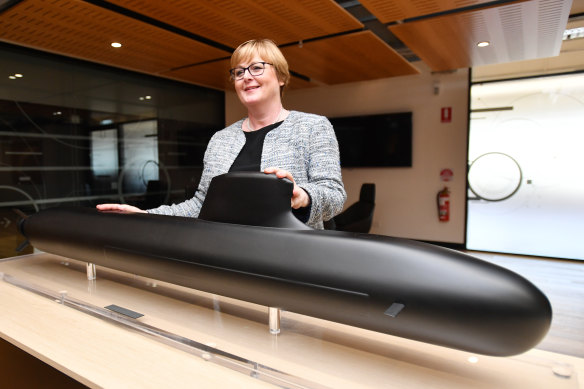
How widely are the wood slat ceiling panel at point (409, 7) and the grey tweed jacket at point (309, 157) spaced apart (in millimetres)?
2031

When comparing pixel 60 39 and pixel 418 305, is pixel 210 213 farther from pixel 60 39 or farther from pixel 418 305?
pixel 60 39

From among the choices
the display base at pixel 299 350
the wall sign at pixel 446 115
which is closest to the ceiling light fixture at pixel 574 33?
the wall sign at pixel 446 115

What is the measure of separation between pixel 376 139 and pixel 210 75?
7.89 ft

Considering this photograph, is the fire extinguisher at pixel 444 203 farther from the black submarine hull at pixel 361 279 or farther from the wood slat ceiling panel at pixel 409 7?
the black submarine hull at pixel 361 279

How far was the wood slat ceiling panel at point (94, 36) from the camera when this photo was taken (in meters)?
2.88

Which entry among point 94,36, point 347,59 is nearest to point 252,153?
point 94,36

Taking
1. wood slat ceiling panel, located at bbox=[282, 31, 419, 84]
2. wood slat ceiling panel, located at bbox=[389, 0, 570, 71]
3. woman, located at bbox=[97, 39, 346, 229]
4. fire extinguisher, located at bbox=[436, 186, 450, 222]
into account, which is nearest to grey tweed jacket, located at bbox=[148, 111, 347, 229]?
woman, located at bbox=[97, 39, 346, 229]

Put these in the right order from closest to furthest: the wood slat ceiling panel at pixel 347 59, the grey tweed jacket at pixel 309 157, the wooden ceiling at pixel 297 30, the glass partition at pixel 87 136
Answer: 1. the grey tweed jacket at pixel 309 157
2. the wooden ceiling at pixel 297 30
3. the wood slat ceiling panel at pixel 347 59
4. the glass partition at pixel 87 136

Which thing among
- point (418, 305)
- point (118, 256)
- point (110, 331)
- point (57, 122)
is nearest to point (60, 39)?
point (57, 122)

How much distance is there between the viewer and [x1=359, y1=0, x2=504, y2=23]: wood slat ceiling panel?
2.64 metres

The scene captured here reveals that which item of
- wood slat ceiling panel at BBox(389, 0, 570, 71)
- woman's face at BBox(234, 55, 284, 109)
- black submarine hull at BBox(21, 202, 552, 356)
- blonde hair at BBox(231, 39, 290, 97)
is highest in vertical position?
wood slat ceiling panel at BBox(389, 0, 570, 71)

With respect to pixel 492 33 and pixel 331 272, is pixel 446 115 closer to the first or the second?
pixel 492 33

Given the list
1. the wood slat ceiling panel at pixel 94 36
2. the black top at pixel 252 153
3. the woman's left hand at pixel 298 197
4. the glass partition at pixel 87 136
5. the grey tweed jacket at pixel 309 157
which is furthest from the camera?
the glass partition at pixel 87 136

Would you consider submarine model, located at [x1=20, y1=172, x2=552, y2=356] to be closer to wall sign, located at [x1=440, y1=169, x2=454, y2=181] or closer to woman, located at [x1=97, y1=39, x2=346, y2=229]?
woman, located at [x1=97, y1=39, x2=346, y2=229]
